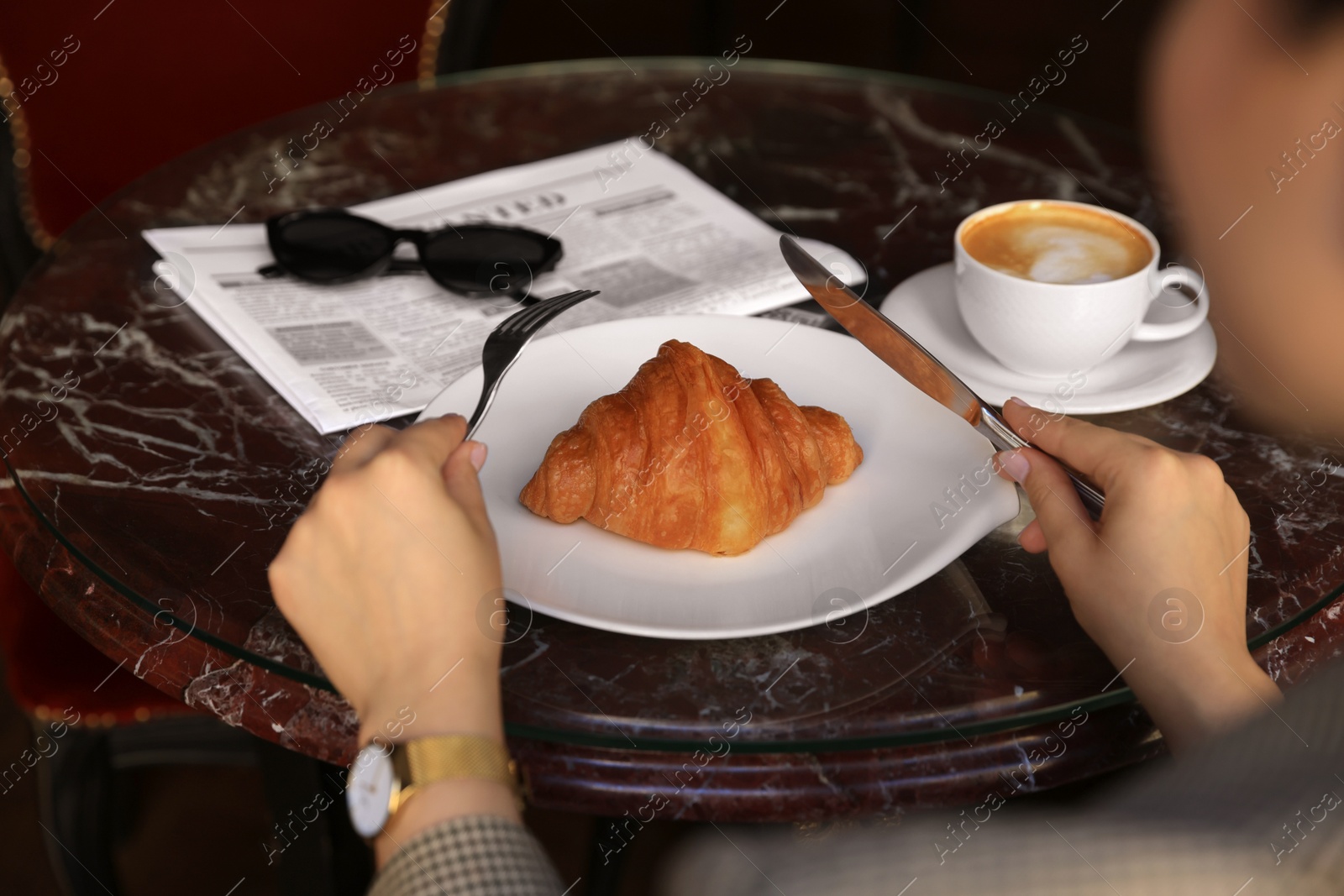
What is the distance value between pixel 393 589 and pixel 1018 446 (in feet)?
1.36

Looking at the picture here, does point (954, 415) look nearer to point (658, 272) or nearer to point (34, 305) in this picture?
point (658, 272)

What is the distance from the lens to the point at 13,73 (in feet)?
4.89

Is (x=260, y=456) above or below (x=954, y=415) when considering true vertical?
above

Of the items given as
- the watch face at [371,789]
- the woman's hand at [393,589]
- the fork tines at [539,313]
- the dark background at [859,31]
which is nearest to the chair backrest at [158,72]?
the fork tines at [539,313]

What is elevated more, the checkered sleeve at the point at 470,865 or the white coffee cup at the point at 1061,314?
the checkered sleeve at the point at 470,865

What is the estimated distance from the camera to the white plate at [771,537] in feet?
2.20

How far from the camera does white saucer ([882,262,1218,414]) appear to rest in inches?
36.0

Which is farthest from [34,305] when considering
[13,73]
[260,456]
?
[13,73]

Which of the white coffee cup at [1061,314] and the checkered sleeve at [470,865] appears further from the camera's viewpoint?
the white coffee cup at [1061,314]

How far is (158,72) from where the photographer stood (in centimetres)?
167

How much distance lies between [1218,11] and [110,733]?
126cm

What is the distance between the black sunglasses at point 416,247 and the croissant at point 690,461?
33cm

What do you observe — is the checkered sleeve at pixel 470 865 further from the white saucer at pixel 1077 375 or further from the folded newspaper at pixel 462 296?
the white saucer at pixel 1077 375

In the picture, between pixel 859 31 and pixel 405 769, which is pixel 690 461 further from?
pixel 859 31
